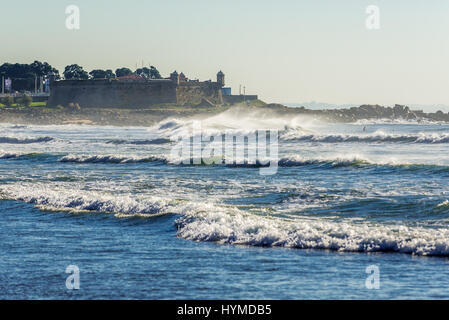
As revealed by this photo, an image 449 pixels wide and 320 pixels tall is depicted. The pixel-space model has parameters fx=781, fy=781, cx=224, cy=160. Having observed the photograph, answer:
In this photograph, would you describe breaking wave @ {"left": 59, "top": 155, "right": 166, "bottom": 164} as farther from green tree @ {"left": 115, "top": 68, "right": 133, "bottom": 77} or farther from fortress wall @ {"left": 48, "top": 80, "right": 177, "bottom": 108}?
green tree @ {"left": 115, "top": 68, "right": 133, "bottom": 77}

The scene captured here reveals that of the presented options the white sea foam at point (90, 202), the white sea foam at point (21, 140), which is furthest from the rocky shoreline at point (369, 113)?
the white sea foam at point (90, 202)

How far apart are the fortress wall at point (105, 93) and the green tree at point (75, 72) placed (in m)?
38.6

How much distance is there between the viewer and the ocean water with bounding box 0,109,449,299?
9.57 meters

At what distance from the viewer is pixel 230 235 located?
12914 millimetres

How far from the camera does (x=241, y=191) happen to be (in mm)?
19797

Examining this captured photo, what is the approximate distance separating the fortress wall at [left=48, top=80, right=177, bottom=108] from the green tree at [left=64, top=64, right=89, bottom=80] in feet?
127

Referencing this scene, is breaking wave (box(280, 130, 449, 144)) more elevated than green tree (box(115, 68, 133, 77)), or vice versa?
green tree (box(115, 68, 133, 77))

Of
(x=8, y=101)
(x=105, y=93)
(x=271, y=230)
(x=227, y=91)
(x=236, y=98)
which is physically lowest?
(x=271, y=230)

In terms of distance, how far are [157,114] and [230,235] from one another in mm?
117201

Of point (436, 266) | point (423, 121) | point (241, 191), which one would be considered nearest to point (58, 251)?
point (436, 266)

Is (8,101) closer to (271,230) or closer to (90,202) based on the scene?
(90,202)

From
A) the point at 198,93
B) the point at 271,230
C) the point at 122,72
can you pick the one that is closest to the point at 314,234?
the point at 271,230

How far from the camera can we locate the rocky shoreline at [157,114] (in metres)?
122

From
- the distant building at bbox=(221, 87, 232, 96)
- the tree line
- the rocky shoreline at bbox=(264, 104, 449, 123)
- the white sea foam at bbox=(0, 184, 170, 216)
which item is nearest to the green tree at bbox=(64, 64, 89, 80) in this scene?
the tree line
